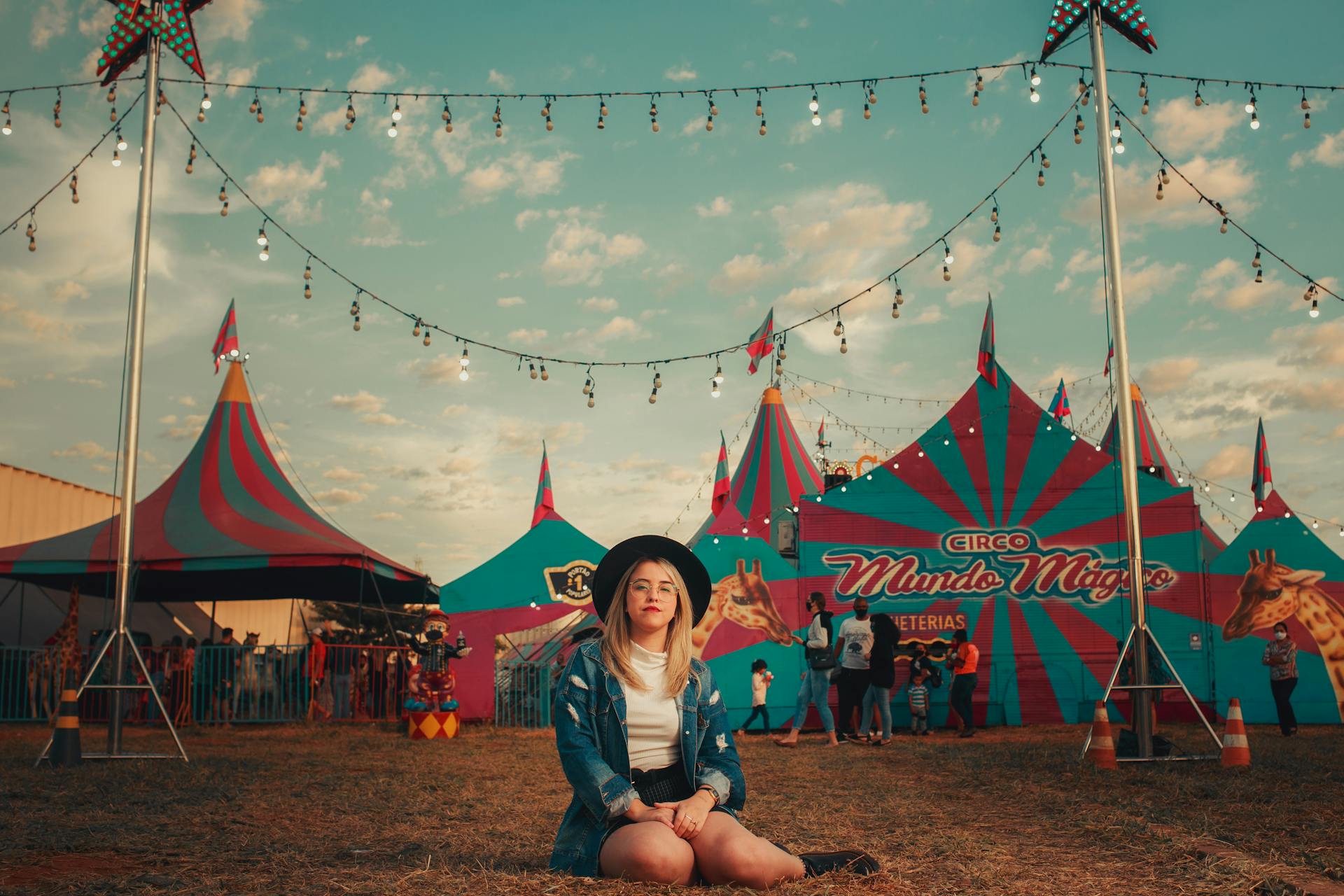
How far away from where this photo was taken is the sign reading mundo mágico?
48.3ft

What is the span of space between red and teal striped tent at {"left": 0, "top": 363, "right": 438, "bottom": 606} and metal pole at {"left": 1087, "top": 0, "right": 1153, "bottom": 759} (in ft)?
33.0

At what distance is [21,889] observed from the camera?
3869 mm

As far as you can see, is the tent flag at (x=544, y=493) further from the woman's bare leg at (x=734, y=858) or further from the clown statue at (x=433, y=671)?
the woman's bare leg at (x=734, y=858)

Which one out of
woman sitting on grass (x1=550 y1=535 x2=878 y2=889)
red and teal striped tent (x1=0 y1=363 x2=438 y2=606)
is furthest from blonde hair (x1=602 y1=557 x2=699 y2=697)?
red and teal striped tent (x1=0 y1=363 x2=438 y2=606)

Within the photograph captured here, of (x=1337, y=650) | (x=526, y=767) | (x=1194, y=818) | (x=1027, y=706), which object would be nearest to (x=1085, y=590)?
(x=1027, y=706)

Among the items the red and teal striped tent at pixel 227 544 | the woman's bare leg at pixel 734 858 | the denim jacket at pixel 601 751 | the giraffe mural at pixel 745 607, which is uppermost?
the red and teal striped tent at pixel 227 544

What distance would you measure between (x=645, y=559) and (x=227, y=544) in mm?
13456

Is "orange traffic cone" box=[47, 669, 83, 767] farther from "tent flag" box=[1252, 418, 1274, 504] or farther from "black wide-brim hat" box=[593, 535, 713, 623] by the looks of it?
"tent flag" box=[1252, 418, 1274, 504]

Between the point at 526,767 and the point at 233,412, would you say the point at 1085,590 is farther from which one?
the point at 233,412

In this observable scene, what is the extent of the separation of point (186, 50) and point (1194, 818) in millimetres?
9683

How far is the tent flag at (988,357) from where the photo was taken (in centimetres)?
1545

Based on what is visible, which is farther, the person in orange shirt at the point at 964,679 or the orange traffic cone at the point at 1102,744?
the person in orange shirt at the point at 964,679

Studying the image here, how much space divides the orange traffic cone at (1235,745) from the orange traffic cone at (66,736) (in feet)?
28.2

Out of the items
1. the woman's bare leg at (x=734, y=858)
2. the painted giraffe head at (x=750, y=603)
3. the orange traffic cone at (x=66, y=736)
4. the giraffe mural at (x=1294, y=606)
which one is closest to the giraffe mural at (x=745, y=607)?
Answer: the painted giraffe head at (x=750, y=603)
